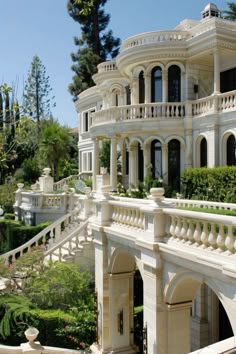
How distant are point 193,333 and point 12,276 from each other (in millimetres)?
6754

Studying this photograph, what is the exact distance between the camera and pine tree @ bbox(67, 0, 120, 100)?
4569cm

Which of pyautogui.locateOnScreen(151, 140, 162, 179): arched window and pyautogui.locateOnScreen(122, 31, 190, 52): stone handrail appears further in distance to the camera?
pyautogui.locateOnScreen(151, 140, 162, 179): arched window

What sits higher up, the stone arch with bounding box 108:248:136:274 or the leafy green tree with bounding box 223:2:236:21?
the leafy green tree with bounding box 223:2:236:21

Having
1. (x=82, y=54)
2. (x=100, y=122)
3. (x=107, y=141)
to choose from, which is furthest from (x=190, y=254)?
(x=82, y=54)

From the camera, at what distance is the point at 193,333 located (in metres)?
13.6

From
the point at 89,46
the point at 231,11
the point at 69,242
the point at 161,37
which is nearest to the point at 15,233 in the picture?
the point at 69,242

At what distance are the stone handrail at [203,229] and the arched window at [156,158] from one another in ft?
44.6

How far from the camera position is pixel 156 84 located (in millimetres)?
22422

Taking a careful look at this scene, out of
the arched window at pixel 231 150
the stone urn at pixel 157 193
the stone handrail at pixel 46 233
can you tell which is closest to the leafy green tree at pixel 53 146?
the stone handrail at pixel 46 233

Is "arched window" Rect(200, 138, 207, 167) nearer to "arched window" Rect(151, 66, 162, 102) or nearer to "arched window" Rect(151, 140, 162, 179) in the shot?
"arched window" Rect(151, 140, 162, 179)

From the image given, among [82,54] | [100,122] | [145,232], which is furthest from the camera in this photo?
[82,54]

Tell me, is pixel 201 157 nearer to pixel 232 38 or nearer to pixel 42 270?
pixel 232 38

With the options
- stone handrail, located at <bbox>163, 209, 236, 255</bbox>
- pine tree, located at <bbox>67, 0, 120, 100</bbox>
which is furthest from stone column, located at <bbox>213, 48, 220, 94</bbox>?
pine tree, located at <bbox>67, 0, 120, 100</bbox>

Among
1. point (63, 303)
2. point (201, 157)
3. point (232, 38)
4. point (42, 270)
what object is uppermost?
Answer: point (232, 38)
